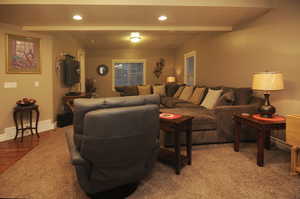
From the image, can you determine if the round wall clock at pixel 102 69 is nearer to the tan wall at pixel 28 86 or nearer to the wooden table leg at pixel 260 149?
the tan wall at pixel 28 86

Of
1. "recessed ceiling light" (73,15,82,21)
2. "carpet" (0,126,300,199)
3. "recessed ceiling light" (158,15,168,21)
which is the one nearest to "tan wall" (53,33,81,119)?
"recessed ceiling light" (73,15,82,21)

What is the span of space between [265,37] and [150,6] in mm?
2119

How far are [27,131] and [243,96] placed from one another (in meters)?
4.45

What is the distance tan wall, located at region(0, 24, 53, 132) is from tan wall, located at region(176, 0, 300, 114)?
13.4 feet

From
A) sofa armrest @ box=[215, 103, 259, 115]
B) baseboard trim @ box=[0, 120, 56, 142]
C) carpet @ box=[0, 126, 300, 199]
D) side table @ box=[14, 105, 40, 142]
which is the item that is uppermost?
sofa armrest @ box=[215, 103, 259, 115]

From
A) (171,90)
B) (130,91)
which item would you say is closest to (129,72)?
(130,91)

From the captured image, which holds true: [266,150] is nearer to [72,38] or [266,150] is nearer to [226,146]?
[226,146]

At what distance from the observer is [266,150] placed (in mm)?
3061

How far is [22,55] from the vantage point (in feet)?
12.8

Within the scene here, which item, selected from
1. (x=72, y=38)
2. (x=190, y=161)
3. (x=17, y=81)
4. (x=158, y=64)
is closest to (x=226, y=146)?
(x=190, y=161)

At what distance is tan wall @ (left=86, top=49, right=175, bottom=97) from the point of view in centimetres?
808

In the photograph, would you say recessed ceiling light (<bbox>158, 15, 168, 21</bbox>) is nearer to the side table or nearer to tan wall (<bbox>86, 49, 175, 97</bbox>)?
the side table

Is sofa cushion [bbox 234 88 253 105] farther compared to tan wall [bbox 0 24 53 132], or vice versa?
tan wall [bbox 0 24 53 132]

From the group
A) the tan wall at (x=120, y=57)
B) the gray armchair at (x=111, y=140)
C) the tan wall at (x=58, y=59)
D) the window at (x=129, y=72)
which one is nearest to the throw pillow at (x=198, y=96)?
the gray armchair at (x=111, y=140)
